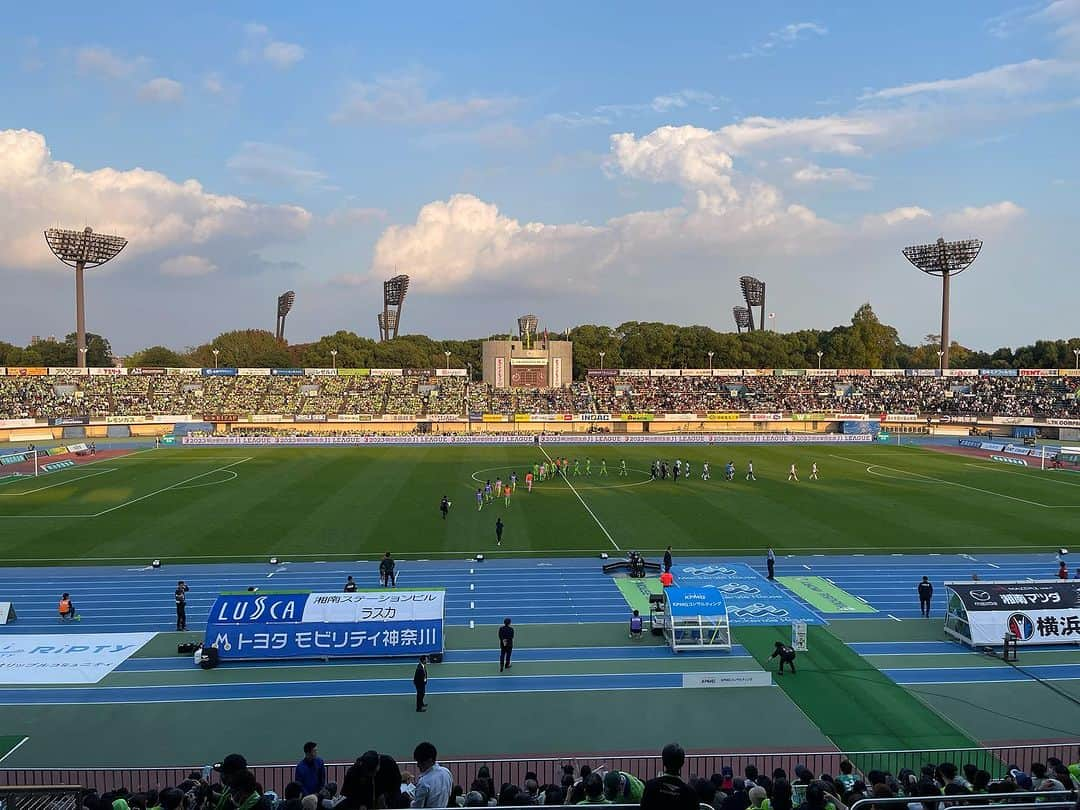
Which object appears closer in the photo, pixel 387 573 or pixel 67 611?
pixel 67 611

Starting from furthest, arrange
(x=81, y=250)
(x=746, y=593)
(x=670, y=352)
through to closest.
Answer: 1. (x=670, y=352)
2. (x=81, y=250)
3. (x=746, y=593)

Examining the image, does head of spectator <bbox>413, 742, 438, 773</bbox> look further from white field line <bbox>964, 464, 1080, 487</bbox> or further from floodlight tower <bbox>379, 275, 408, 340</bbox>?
floodlight tower <bbox>379, 275, 408, 340</bbox>

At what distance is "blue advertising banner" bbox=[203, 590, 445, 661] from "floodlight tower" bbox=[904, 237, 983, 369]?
8797cm

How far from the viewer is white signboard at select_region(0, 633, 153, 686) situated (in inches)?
631

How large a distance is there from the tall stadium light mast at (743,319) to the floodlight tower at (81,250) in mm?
92008

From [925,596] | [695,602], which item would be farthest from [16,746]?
[925,596]

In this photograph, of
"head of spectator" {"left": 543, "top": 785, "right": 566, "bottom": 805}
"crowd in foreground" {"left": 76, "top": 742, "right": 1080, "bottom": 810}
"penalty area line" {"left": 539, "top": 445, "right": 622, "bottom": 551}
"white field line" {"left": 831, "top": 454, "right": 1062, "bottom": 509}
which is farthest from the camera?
"white field line" {"left": 831, "top": 454, "right": 1062, "bottom": 509}

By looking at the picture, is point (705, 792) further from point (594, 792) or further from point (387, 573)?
point (387, 573)

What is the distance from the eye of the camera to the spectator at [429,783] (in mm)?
6477

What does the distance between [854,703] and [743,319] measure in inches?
4851

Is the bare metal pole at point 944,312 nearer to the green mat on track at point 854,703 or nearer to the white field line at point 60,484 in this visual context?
the green mat on track at point 854,703

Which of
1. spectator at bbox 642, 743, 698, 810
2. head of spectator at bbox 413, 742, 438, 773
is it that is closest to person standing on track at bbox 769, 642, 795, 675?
head of spectator at bbox 413, 742, 438, 773

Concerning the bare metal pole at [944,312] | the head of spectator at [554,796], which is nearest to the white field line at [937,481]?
the head of spectator at [554,796]

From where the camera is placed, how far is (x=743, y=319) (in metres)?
133
